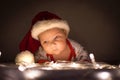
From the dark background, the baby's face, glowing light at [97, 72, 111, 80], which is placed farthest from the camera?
the dark background

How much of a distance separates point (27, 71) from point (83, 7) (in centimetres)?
92

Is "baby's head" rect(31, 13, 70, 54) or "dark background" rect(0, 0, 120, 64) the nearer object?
"baby's head" rect(31, 13, 70, 54)

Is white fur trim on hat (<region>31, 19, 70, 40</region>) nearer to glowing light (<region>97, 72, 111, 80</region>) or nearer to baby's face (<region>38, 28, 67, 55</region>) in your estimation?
baby's face (<region>38, 28, 67, 55</region>)

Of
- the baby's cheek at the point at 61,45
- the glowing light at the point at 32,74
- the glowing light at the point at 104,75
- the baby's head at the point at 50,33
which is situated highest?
the baby's head at the point at 50,33

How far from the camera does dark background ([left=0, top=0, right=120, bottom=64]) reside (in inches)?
84.9

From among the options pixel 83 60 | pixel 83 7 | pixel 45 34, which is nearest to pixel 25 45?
pixel 45 34

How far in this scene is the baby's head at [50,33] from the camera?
1.77 meters

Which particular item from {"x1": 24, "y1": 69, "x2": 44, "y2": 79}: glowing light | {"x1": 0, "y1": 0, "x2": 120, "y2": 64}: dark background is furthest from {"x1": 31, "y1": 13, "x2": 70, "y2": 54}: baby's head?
{"x1": 24, "y1": 69, "x2": 44, "y2": 79}: glowing light

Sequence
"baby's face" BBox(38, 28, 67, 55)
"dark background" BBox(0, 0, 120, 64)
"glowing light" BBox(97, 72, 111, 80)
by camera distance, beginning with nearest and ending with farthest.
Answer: "glowing light" BBox(97, 72, 111, 80), "baby's face" BBox(38, 28, 67, 55), "dark background" BBox(0, 0, 120, 64)

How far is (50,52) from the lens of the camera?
1791 mm

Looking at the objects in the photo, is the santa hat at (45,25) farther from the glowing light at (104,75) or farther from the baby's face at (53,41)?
the glowing light at (104,75)

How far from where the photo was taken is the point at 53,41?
176 centimetres

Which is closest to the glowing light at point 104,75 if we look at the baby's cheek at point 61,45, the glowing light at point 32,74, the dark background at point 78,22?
the glowing light at point 32,74

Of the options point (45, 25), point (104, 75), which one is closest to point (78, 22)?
point (45, 25)
